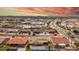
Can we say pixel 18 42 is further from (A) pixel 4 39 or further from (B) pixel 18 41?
(A) pixel 4 39

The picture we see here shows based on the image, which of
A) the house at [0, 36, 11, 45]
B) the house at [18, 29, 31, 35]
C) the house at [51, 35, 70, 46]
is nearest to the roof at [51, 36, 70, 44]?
the house at [51, 35, 70, 46]

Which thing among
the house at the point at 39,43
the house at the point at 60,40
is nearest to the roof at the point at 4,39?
the house at the point at 39,43

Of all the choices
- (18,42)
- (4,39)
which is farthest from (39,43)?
(4,39)

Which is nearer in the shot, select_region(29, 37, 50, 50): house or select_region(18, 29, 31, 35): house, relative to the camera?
select_region(29, 37, 50, 50): house

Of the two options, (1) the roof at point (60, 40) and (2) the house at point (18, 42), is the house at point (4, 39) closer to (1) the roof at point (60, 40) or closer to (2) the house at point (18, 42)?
(2) the house at point (18, 42)

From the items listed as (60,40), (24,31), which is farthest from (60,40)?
(24,31)

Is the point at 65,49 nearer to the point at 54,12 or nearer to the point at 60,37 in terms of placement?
the point at 60,37

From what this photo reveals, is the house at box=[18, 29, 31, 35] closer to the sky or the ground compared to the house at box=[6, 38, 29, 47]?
closer to the sky

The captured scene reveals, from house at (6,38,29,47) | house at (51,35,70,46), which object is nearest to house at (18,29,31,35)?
house at (6,38,29,47)

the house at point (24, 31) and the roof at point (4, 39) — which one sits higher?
the house at point (24, 31)

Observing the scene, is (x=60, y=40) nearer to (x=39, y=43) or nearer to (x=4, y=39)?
(x=39, y=43)

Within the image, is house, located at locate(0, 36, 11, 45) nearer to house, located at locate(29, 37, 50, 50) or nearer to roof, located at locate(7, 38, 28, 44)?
roof, located at locate(7, 38, 28, 44)
